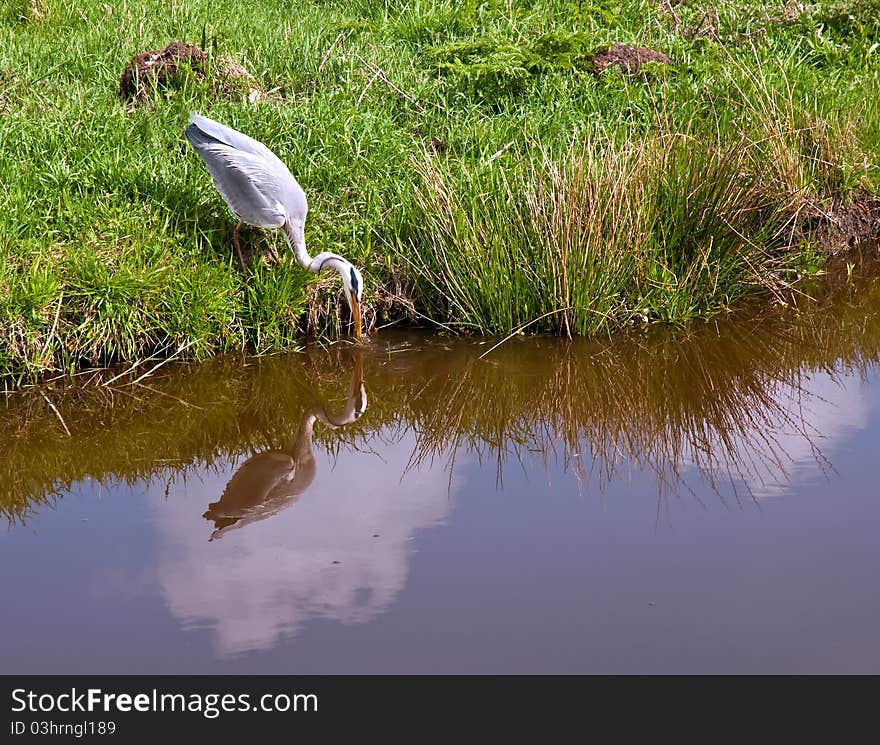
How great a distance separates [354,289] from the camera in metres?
5.52

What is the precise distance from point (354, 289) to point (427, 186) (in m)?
0.74

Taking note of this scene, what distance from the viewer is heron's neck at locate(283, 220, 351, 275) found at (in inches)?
219

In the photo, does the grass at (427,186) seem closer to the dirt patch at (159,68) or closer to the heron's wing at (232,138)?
the dirt patch at (159,68)

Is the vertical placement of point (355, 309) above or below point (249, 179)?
below

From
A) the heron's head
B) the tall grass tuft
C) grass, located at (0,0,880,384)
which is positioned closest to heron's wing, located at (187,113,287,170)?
grass, located at (0,0,880,384)

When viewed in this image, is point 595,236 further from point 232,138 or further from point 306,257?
point 232,138

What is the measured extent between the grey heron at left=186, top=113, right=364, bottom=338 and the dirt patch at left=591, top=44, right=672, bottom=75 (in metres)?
2.92

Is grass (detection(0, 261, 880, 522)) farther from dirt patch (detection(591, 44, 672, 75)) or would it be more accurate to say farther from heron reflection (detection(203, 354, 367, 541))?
dirt patch (detection(591, 44, 672, 75))

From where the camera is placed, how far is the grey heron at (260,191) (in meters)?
5.53

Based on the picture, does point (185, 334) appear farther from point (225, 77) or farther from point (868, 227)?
point (868, 227)

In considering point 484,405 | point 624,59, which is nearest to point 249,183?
point 484,405

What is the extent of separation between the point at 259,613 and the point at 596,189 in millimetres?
2953

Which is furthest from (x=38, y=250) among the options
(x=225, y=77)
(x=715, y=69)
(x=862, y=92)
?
(x=862, y=92)

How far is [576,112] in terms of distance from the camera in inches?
284
